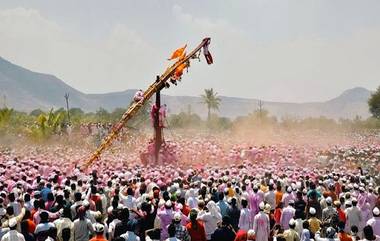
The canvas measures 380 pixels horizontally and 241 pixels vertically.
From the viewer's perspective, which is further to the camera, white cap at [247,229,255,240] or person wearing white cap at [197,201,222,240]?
person wearing white cap at [197,201,222,240]

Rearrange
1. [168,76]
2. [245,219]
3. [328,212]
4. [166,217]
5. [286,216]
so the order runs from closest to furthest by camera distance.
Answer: [166,217], [245,219], [286,216], [328,212], [168,76]

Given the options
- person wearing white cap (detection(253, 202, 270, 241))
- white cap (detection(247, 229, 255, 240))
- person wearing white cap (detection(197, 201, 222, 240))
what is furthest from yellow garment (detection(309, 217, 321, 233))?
white cap (detection(247, 229, 255, 240))

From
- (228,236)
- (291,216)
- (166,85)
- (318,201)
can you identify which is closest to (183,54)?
(166,85)

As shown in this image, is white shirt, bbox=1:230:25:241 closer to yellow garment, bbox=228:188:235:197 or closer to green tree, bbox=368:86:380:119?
yellow garment, bbox=228:188:235:197

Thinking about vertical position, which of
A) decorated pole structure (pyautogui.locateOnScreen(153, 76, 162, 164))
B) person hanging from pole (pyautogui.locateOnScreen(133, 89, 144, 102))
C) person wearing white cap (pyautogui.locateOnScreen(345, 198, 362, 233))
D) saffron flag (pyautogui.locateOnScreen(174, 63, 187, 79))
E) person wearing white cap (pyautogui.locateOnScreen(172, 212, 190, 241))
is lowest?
person wearing white cap (pyautogui.locateOnScreen(345, 198, 362, 233))

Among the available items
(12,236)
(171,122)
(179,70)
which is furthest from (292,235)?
(171,122)

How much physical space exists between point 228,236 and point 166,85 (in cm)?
1937

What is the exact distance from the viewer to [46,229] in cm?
935

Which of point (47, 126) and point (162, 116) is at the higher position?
point (162, 116)

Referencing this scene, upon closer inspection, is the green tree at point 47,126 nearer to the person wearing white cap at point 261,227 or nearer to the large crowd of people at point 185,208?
the large crowd of people at point 185,208

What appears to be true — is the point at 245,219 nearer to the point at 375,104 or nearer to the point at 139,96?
the point at 139,96

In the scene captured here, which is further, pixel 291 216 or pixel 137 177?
pixel 137 177

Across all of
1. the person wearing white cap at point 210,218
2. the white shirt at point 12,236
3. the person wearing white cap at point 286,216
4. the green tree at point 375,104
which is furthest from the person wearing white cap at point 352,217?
the green tree at point 375,104

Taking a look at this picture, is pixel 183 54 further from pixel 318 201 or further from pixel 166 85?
pixel 318 201
